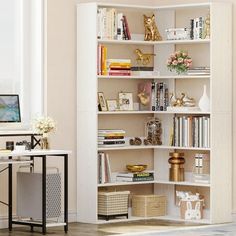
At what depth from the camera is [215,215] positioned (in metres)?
9.23

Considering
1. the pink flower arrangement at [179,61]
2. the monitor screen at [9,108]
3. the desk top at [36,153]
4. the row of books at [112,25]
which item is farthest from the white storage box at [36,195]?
the pink flower arrangement at [179,61]

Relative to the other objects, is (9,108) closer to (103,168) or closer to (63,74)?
(63,74)

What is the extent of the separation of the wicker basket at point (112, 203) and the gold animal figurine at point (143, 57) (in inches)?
55.0

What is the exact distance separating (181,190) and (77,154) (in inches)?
48.4

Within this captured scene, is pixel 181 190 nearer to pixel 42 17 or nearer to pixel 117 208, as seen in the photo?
pixel 117 208

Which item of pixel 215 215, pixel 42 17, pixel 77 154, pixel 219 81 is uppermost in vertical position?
pixel 42 17

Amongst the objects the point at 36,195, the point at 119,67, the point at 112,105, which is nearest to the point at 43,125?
the point at 36,195

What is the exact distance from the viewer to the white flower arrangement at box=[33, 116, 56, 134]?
870cm

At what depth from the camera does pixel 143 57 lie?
32.0ft

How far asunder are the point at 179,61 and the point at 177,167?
108 cm

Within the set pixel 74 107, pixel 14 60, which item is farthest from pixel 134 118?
pixel 14 60

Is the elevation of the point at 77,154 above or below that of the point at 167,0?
below

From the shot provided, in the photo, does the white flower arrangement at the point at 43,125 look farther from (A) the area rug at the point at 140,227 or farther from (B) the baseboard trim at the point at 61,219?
(A) the area rug at the point at 140,227

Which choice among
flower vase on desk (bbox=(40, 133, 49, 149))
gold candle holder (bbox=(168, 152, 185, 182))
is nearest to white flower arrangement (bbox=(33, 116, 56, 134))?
flower vase on desk (bbox=(40, 133, 49, 149))
